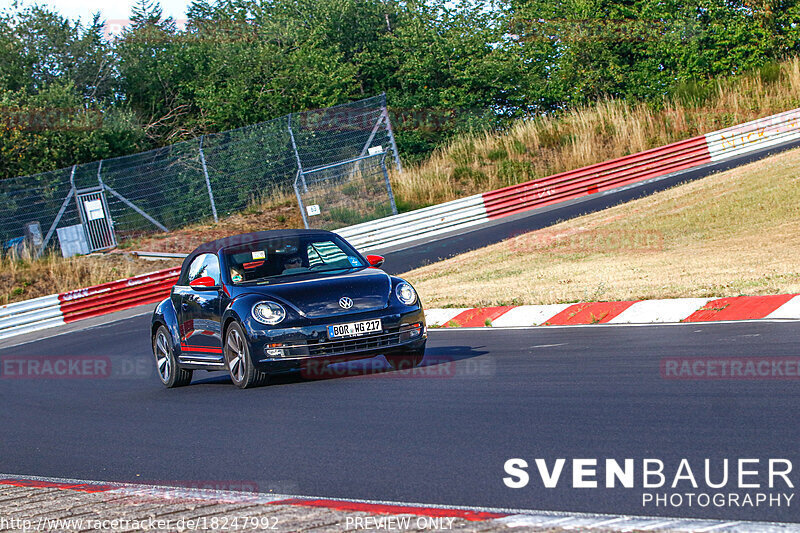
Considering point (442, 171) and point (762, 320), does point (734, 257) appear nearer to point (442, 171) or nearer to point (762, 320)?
point (762, 320)

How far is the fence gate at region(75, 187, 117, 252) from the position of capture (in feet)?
Result: 90.5

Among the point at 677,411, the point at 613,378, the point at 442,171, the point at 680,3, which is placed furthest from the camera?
the point at 680,3

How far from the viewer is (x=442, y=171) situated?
118 ft

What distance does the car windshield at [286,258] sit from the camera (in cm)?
977

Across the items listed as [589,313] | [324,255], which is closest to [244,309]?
[324,255]

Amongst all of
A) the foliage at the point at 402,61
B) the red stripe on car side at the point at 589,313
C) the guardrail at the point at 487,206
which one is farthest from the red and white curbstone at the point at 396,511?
the foliage at the point at 402,61

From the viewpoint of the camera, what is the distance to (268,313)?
8.84 m

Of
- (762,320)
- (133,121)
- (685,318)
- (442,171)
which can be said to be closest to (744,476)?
(762,320)

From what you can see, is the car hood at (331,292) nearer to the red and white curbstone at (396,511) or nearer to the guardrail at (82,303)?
the red and white curbstone at (396,511)

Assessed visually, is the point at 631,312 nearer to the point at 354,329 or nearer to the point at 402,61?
the point at 354,329

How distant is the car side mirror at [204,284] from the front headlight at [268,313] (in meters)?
0.94

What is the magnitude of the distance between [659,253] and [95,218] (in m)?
16.7

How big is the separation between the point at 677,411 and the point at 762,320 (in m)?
4.26

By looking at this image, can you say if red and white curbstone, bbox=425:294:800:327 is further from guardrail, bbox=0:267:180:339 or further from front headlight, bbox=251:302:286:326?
guardrail, bbox=0:267:180:339
